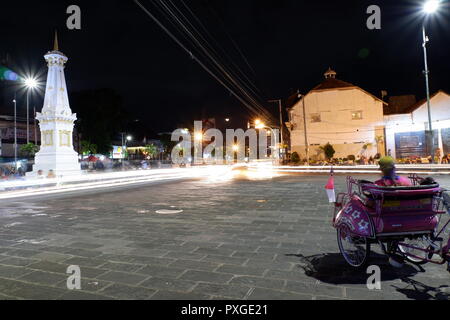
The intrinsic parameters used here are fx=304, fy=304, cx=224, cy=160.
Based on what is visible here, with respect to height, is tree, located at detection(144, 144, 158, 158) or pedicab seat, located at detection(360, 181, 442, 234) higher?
tree, located at detection(144, 144, 158, 158)

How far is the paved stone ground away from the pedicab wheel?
0.14m

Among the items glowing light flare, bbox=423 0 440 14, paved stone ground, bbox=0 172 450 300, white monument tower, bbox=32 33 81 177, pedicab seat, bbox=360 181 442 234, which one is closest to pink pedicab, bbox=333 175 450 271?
pedicab seat, bbox=360 181 442 234

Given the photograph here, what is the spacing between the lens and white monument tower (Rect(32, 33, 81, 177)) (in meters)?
26.7

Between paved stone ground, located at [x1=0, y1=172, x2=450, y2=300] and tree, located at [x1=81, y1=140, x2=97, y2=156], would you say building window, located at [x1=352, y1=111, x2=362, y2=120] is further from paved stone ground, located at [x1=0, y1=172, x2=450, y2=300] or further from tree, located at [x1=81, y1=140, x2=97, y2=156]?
tree, located at [x1=81, y1=140, x2=97, y2=156]

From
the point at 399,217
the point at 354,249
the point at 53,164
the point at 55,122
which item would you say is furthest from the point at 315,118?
the point at 399,217

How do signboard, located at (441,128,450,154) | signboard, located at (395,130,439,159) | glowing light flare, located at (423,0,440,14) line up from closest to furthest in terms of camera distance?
1. glowing light flare, located at (423,0,440,14)
2. signboard, located at (441,128,450,154)
3. signboard, located at (395,130,439,159)

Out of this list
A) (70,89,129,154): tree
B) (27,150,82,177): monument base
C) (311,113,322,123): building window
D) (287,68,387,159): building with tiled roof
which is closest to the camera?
(27,150,82,177): monument base

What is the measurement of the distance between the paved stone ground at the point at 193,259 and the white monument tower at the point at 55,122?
20.2 m

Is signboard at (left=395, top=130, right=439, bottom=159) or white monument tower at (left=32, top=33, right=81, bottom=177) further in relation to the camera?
signboard at (left=395, top=130, right=439, bottom=159)

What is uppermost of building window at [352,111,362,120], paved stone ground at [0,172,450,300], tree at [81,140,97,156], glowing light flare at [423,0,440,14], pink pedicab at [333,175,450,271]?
glowing light flare at [423,0,440,14]

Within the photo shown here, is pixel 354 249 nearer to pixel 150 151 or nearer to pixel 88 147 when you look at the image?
pixel 88 147

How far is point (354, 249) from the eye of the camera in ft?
14.6

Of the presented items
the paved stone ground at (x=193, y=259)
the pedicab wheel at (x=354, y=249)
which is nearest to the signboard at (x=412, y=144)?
the paved stone ground at (x=193, y=259)

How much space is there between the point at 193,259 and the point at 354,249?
2.41 metres
